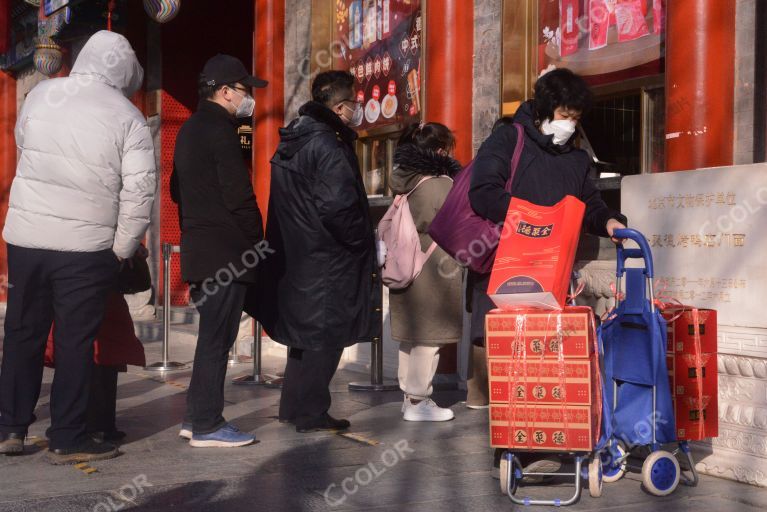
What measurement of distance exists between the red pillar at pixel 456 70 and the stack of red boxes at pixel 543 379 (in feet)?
14.6

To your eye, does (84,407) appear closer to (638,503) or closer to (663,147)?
(638,503)

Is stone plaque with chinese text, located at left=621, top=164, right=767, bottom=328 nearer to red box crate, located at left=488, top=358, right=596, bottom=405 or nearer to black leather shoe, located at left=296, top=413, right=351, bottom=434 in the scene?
red box crate, located at left=488, top=358, right=596, bottom=405

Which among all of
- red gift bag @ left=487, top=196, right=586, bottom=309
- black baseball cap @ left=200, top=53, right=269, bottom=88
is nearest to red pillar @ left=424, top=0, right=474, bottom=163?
black baseball cap @ left=200, top=53, right=269, bottom=88

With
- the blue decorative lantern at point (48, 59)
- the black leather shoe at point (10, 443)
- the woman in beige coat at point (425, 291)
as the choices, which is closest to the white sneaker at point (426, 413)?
the woman in beige coat at point (425, 291)

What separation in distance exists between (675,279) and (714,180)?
517mm

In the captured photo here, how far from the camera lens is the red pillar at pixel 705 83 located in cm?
580

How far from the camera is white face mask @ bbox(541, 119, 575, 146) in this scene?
458cm

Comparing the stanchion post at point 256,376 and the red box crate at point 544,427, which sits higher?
the red box crate at point 544,427

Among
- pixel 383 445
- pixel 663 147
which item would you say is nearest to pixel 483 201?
pixel 383 445

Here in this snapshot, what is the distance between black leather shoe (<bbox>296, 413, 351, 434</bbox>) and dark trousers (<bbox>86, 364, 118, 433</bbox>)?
3.35 ft

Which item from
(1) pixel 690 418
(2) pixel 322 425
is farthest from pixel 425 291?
(1) pixel 690 418

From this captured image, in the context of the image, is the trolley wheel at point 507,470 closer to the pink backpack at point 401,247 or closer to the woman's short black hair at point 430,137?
the pink backpack at point 401,247

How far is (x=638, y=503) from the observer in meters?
4.24

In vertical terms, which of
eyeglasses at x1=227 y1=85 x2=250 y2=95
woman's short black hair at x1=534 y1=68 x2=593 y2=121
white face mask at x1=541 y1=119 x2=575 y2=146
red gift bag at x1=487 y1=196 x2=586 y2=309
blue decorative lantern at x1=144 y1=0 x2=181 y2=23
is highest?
blue decorative lantern at x1=144 y1=0 x2=181 y2=23
